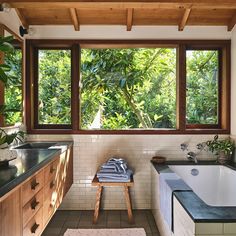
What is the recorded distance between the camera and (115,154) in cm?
374

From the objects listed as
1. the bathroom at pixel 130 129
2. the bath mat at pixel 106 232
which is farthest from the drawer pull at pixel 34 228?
the bathroom at pixel 130 129

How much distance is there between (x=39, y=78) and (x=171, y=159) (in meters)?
2.13

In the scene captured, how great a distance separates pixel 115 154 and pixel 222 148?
140 cm

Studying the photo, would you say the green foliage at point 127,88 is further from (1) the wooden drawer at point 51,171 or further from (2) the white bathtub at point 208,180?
Result: (1) the wooden drawer at point 51,171

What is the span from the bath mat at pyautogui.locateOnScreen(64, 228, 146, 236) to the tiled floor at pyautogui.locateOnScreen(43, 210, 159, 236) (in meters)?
0.08

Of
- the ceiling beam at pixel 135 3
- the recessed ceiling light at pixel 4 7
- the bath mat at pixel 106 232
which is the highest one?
the ceiling beam at pixel 135 3

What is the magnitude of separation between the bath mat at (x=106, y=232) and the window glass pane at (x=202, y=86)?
1652 mm

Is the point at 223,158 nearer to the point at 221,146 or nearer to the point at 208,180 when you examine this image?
the point at 221,146

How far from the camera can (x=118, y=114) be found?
3941 mm

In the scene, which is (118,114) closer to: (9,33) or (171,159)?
(171,159)

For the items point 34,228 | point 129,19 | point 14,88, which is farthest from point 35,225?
point 129,19

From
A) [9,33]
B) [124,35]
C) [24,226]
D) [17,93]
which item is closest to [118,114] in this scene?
[124,35]

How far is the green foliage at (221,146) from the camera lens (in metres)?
3.53

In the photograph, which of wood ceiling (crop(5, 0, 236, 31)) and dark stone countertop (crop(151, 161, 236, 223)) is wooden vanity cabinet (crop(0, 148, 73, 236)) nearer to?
dark stone countertop (crop(151, 161, 236, 223))
